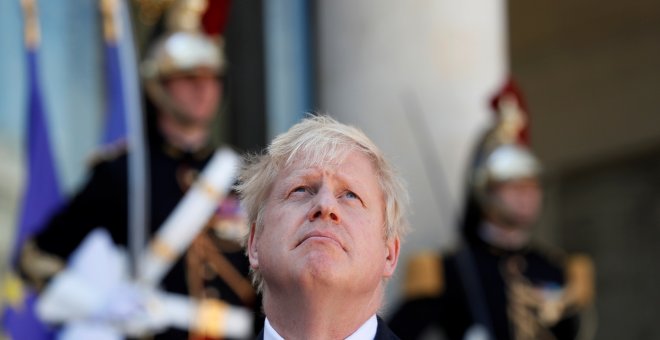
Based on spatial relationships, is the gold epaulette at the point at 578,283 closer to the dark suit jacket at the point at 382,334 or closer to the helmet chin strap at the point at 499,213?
the helmet chin strap at the point at 499,213

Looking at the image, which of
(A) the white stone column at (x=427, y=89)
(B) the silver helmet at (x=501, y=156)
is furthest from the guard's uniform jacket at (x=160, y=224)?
(B) the silver helmet at (x=501, y=156)

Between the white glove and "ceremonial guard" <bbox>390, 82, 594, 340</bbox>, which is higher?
the white glove

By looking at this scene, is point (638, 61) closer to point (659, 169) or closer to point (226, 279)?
point (659, 169)

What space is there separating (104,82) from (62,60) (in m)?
0.19

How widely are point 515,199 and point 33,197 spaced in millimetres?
2145

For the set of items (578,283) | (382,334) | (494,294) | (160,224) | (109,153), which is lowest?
(578,283)

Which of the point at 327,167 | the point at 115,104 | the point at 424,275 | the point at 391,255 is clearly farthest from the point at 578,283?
the point at 327,167

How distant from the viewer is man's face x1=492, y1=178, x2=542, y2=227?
6789 millimetres

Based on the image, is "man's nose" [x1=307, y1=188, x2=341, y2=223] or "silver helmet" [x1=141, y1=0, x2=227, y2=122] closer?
"man's nose" [x1=307, y1=188, x2=341, y2=223]

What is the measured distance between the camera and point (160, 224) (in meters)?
5.54

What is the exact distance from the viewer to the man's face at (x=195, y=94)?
5.64 metres

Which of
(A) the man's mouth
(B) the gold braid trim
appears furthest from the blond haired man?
(B) the gold braid trim

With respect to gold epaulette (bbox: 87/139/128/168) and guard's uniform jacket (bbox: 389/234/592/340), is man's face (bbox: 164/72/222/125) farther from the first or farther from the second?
guard's uniform jacket (bbox: 389/234/592/340)

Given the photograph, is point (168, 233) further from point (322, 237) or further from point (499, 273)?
point (322, 237)
